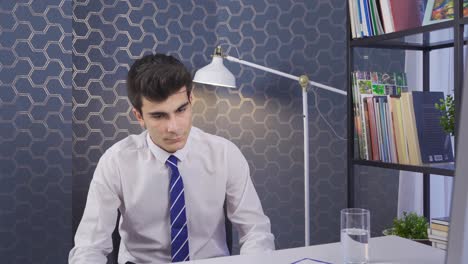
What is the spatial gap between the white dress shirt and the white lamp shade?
85 cm

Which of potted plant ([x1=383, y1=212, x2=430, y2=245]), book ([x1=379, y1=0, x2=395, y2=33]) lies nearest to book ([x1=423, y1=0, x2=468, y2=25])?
book ([x1=379, y1=0, x2=395, y2=33])

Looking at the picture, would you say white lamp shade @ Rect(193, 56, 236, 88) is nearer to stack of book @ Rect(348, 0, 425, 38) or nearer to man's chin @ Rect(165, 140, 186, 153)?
stack of book @ Rect(348, 0, 425, 38)

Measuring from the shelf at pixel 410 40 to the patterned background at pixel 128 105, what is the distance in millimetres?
974

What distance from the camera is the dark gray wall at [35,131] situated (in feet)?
9.52

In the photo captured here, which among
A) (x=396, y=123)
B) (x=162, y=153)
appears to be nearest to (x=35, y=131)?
(x=162, y=153)

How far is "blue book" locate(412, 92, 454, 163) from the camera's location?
2.17 metres

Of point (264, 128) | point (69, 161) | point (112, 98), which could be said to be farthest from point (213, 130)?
point (69, 161)

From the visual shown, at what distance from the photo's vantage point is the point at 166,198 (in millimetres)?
1983

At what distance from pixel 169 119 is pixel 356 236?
89 centimetres

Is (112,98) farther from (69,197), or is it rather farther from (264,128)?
(264,128)

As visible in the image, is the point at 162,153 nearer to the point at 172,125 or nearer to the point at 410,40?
the point at 172,125

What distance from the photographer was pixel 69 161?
9.82 ft

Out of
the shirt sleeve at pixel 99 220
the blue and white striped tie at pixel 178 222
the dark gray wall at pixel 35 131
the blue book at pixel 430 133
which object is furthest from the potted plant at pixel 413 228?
the dark gray wall at pixel 35 131

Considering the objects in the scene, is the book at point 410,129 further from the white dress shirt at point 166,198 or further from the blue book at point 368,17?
the white dress shirt at point 166,198
